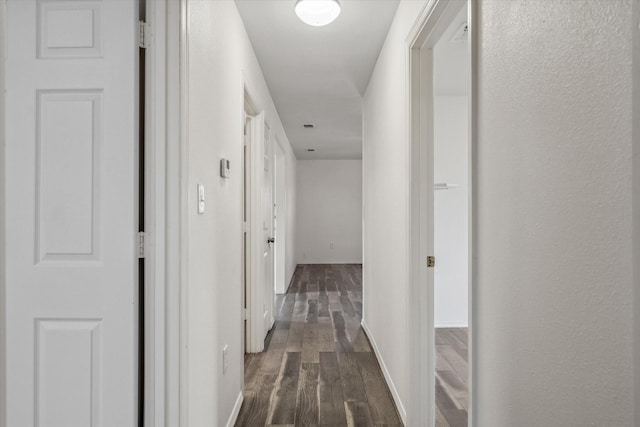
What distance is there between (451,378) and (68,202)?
2.63 metres

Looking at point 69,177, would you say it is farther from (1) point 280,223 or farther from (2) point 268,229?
(1) point 280,223

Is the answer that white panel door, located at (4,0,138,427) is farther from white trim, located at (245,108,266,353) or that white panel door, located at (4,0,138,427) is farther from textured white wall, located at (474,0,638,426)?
white trim, located at (245,108,266,353)

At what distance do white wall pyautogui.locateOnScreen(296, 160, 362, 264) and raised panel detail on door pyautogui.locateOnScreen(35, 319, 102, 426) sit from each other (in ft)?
24.9

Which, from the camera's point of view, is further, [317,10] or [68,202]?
[317,10]

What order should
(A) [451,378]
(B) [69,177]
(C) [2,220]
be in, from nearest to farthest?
(C) [2,220] < (B) [69,177] < (A) [451,378]

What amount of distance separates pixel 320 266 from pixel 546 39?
7910mm

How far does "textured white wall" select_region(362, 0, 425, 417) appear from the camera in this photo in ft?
7.27

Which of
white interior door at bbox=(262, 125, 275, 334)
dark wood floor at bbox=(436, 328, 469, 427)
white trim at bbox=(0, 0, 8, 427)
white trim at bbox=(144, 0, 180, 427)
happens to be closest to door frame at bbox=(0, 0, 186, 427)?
white trim at bbox=(144, 0, 180, 427)

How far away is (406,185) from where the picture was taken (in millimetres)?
Answer: 2123

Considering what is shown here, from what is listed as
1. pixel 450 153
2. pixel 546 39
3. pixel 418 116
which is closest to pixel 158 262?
pixel 546 39

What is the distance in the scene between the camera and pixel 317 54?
3.07 meters

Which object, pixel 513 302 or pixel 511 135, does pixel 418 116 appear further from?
pixel 513 302

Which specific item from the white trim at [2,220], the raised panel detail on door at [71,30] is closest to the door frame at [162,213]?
the raised panel detail on door at [71,30]

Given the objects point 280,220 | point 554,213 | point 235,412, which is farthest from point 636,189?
point 280,220
